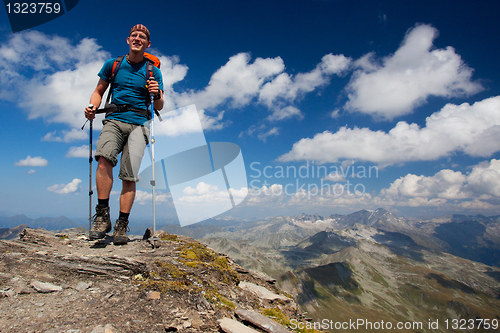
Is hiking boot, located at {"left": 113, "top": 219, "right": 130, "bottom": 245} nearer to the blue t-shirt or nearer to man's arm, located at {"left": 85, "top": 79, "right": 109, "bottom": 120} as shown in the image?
the blue t-shirt

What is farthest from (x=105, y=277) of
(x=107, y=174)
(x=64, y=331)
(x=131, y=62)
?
(x=131, y=62)

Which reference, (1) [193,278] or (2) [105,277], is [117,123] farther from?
(1) [193,278]

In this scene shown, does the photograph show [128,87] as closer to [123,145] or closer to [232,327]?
[123,145]

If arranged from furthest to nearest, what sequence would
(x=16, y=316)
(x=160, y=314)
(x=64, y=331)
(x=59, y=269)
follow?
(x=59, y=269), (x=160, y=314), (x=16, y=316), (x=64, y=331)

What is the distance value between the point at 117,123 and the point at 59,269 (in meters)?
4.49

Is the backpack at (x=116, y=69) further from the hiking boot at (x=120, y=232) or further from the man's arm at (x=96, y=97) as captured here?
the hiking boot at (x=120, y=232)

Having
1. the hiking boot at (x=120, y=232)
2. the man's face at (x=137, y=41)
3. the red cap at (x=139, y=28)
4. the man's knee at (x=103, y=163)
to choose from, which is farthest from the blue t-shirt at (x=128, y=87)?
the hiking boot at (x=120, y=232)

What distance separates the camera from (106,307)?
491 centimetres

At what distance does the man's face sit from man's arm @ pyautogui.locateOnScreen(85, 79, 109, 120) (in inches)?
63.5

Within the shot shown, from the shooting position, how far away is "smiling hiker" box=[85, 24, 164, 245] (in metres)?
7.71

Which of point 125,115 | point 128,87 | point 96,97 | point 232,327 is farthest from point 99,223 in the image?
point 232,327

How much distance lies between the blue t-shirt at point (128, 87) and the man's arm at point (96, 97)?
210 mm

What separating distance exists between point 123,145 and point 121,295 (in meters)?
4.83

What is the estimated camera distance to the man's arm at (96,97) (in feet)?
26.3
